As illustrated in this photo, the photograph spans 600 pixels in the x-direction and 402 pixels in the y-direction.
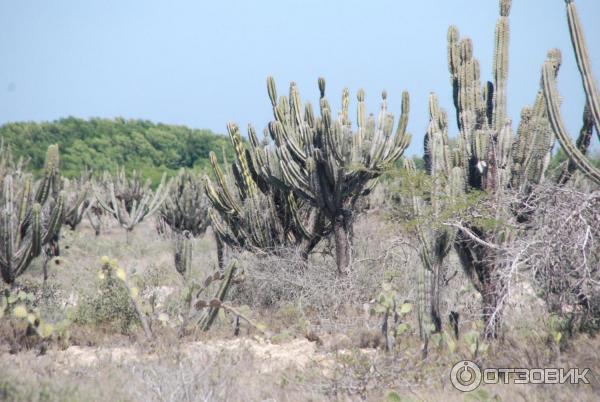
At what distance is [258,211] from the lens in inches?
414

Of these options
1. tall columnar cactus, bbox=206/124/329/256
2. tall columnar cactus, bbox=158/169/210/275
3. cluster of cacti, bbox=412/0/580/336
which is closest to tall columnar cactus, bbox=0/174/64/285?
tall columnar cactus, bbox=206/124/329/256

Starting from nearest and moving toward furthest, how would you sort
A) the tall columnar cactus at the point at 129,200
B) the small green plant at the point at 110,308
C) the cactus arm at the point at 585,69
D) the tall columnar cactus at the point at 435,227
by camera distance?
the cactus arm at the point at 585,69 < the tall columnar cactus at the point at 435,227 < the small green plant at the point at 110,308 < the tall columnar cactus at the point at 129,200

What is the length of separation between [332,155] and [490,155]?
8.23ft

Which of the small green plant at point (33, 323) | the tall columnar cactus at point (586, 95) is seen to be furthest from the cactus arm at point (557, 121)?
the small green plant at point (33, 323)

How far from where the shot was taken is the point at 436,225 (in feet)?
22.1

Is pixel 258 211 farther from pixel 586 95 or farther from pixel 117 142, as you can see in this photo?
pixel 117 142

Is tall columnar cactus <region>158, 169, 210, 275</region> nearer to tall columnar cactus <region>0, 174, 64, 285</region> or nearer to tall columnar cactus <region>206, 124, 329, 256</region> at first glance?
tall columnar cactus <region>206, 124, 329, 256</region>

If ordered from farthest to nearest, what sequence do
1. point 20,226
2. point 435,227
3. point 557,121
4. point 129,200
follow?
point 129,200 → point 20,226 → point 435,227 → point 557,121

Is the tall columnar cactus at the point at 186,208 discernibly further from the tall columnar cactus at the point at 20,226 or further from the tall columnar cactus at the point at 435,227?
the tall columnar cactus at the point at 435,227

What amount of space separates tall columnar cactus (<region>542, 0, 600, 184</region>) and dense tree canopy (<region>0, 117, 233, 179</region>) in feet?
128

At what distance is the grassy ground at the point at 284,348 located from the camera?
17.8 feet

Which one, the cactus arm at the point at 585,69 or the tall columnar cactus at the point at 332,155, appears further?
the tall columnar cactus at the point at 332,155

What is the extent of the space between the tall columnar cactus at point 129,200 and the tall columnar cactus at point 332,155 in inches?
425

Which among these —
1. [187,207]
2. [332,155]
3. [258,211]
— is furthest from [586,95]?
[187,207]
